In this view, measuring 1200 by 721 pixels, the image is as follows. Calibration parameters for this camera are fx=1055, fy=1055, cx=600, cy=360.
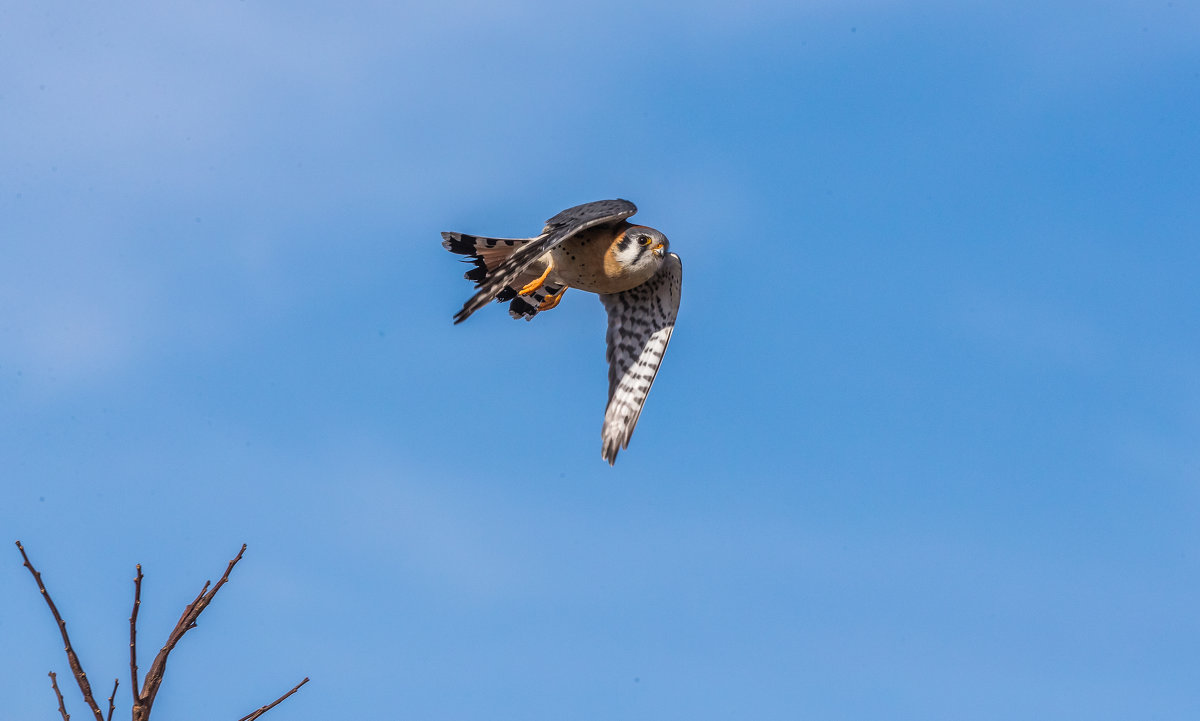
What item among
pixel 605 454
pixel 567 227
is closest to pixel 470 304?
pixel 567 227

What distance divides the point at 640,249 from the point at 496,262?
5.05 feet

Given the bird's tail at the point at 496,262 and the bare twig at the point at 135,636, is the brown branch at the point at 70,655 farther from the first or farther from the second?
the bird's tail at the point at 496,262

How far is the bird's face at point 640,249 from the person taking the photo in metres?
9.47

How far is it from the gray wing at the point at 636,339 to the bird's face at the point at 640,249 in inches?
15.3

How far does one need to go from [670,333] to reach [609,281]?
830mm

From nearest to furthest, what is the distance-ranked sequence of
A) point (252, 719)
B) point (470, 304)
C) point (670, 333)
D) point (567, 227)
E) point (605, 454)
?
point (252, 719) → point (470, 304) → point (567, 227) → point (605, 454) → point (670, 333)

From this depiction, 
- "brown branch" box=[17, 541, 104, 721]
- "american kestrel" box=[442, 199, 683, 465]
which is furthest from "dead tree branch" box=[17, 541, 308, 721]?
"american kestrel" box=[442, 199, 683, 465]

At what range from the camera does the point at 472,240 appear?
33.7 ft

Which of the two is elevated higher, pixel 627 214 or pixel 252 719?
pixel 627 214

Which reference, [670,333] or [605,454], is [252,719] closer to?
[605,454]

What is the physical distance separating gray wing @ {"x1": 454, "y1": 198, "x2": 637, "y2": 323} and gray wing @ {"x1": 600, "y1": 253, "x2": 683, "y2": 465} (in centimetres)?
118

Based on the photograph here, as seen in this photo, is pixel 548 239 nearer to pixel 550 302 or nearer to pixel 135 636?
pixel 550 302

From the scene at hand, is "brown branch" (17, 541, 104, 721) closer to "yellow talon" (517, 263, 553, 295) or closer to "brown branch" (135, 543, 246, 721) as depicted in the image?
"brown branch" (135, 543, 246, 721)

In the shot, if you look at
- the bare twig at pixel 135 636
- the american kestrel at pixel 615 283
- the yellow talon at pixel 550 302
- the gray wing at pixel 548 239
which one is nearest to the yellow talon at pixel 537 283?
the american kestrel at pixel 615 283
